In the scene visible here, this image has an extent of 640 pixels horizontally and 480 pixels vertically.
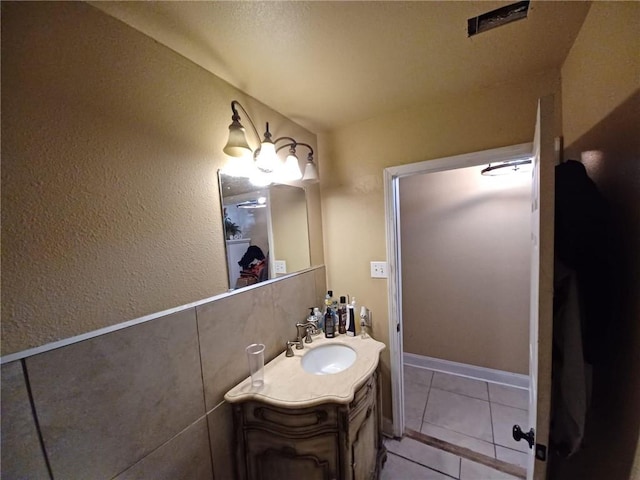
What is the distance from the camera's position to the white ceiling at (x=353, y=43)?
0.80 m

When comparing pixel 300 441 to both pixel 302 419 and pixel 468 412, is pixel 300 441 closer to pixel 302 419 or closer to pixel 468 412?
pixel 302 419

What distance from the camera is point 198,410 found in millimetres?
950

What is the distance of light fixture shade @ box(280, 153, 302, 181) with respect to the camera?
54.2 inches

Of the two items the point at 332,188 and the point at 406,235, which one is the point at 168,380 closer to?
the point at 332,188

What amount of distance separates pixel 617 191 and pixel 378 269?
1.13m

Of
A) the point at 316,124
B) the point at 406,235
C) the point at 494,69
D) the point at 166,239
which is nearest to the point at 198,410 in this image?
the point at 166,239

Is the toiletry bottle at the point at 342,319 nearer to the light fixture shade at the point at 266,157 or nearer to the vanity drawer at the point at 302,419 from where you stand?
the vanity drawer at the point at 302,419

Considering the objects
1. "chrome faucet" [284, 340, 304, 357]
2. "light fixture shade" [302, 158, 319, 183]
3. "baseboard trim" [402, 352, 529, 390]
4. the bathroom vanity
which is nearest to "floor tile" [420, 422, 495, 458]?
"baseboard trim" [402, 352, 529, 390]

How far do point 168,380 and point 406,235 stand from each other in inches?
89.2

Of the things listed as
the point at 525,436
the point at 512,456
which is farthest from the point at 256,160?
the point at 512,456

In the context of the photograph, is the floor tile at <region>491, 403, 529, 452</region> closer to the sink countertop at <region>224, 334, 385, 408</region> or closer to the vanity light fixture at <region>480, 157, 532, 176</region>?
the sink countertop at <region>224, 334, 385, 408</region>

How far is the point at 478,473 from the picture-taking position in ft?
4.74

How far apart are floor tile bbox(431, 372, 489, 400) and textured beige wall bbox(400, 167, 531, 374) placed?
0.54ft

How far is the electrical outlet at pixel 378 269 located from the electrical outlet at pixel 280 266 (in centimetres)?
63
